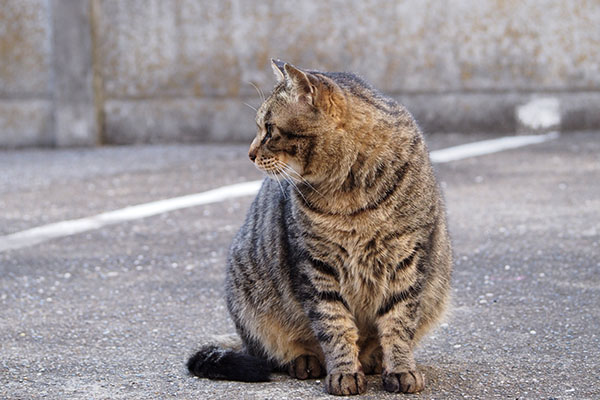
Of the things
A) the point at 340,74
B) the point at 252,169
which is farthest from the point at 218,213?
the point at 340,74

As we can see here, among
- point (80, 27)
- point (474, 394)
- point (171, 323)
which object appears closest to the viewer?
point (474, 394)

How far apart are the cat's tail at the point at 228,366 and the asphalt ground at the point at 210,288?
35 millimetres

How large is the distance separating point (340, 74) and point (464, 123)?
6.25 metres

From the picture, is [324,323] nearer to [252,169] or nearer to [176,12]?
[252,169]

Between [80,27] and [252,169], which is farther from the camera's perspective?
[80,27]

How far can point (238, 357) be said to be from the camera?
130 inches

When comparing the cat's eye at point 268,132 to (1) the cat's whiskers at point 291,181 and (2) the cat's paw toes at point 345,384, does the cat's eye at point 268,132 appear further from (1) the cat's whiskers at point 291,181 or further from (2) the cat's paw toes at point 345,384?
(2) the cat's paw toes at point 345,384

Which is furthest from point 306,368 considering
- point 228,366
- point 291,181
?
point 291,181

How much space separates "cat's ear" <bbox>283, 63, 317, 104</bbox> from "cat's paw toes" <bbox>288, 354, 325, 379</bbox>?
936 millimetres

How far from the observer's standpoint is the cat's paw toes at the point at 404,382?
3105mm

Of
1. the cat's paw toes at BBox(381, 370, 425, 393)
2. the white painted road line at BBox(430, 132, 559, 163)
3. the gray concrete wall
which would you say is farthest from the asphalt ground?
the gray concrete wall

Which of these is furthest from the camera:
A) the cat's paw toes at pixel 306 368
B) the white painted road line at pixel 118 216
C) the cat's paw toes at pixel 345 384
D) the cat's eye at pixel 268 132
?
the white painted road line at pixel 118 216

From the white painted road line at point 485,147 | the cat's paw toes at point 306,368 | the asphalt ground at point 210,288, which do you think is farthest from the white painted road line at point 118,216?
the cat's paw toes at point 306,368

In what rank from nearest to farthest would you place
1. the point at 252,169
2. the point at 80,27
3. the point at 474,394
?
the point at 474,394, the point at 252,169, the point at 80,27
